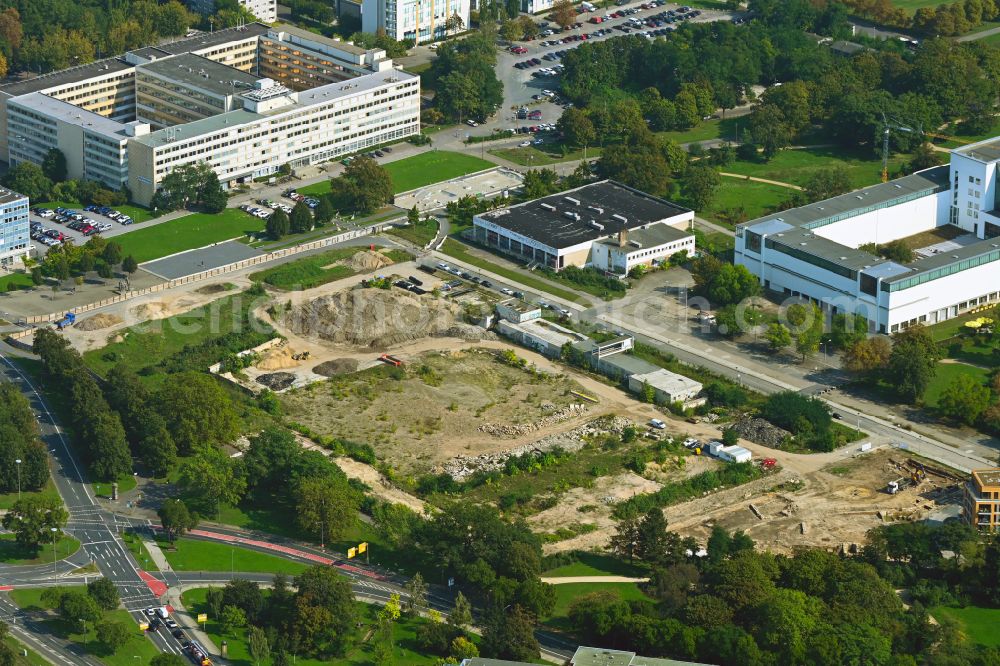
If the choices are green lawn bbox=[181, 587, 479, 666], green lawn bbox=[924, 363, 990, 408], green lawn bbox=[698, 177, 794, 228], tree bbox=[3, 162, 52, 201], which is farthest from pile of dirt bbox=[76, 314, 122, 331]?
green lawn bbox=[924, 363, 990, 408]

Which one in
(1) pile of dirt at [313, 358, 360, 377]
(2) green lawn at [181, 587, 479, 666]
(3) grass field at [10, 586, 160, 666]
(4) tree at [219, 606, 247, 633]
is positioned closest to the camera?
(3) grass field at [10, 586, 160, 666]

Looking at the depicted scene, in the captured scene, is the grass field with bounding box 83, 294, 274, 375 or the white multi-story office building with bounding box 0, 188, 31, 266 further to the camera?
the white multi-story office building with bounding box 0, 188, 31, 266

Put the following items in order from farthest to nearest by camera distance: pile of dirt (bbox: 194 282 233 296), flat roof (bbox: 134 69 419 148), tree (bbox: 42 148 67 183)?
tree (bbox: 42 148 67 183)
flat roof (bbox: 134 69 419 148)
pile of dirt (bbox: 194 282 233 296)

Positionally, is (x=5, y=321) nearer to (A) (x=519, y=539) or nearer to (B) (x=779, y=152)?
(A) (x=519, y=539)

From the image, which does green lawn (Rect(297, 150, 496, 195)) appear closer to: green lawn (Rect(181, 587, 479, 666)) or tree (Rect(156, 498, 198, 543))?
tree (Rect(156, 498, 198, 543))

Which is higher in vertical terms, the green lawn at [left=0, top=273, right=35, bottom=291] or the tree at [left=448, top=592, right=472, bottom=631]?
the green lawn at [left=0, top=273, right=35, bottom=291]

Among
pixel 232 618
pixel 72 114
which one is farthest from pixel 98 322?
pixel 232 618
